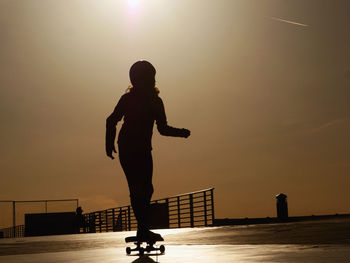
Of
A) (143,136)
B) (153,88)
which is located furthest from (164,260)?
(153,88)

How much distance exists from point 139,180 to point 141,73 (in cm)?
95

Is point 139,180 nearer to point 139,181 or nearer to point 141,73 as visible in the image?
point 139,181

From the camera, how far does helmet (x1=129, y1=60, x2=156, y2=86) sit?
5172 mm

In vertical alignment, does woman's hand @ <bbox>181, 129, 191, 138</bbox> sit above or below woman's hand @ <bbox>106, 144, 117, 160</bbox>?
above

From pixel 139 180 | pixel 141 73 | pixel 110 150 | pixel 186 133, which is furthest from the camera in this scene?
pixel 186 133

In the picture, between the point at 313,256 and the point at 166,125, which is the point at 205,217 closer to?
the point at 166,125

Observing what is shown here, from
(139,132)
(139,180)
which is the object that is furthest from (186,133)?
(139,180)

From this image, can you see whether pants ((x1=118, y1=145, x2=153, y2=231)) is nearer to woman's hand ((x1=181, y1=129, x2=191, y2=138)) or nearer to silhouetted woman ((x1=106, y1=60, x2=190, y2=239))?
silhouetted woman ((x1=106, y1=60, x2=190, y2=239))

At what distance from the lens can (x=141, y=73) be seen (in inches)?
204

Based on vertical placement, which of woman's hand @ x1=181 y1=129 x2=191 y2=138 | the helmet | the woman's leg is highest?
the helmet

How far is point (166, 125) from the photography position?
17.6ft

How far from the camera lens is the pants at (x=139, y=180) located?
5.06 m

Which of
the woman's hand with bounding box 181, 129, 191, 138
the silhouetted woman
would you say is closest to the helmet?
the silhouetted woman

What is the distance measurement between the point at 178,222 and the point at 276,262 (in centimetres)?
1594
